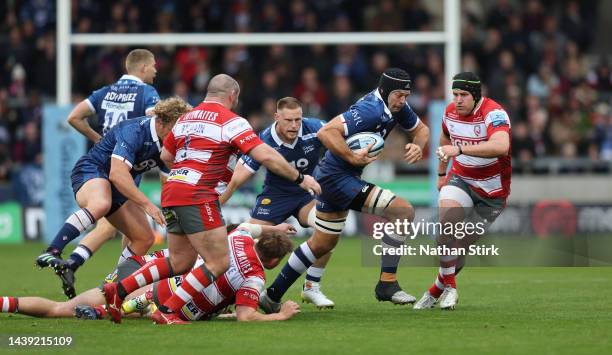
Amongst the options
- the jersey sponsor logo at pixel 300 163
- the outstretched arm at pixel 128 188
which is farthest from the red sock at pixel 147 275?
the jersey sponsor logo at pixel 300 163

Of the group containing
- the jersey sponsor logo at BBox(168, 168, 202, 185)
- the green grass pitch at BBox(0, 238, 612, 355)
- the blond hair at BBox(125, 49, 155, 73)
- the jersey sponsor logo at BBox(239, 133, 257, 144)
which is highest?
the blond hair at BBox(125, 49, 155, 73)

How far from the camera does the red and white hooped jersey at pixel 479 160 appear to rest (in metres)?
11.3

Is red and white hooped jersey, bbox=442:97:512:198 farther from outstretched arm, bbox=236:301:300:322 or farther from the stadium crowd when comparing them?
the stadium crowd

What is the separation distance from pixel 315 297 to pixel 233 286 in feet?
6.18

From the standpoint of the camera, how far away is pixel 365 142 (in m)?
10.9

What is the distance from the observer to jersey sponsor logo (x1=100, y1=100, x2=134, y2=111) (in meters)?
13.3

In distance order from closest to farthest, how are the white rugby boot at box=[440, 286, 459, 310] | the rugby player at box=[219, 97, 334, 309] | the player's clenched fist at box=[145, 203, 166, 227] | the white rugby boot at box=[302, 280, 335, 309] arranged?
the player's clenched fist at box=[145, 203, 166, 227]
the white rugby boot at box=[440, 286, 459, 310]
the white rugby boot at box=[302, 280, 335, 309]
the rugby player at box=[219, 97, 334, 309]

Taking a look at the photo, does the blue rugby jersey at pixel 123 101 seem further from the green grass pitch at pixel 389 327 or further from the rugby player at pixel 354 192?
the rugby player at pixel 354 192

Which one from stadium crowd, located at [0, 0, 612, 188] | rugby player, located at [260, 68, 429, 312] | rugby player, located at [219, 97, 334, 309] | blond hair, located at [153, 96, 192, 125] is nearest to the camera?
blond hair, located at [153, 96, 192, 125]

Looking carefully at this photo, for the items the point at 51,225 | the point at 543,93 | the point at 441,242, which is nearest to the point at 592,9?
the point at 543,93

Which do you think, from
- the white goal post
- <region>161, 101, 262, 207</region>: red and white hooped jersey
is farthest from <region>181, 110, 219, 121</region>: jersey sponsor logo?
the white goal post

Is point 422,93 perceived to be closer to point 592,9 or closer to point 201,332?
point 592,9

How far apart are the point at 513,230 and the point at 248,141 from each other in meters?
12.7

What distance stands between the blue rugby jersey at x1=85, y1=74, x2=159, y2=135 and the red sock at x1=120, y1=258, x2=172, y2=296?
3.60 metres
